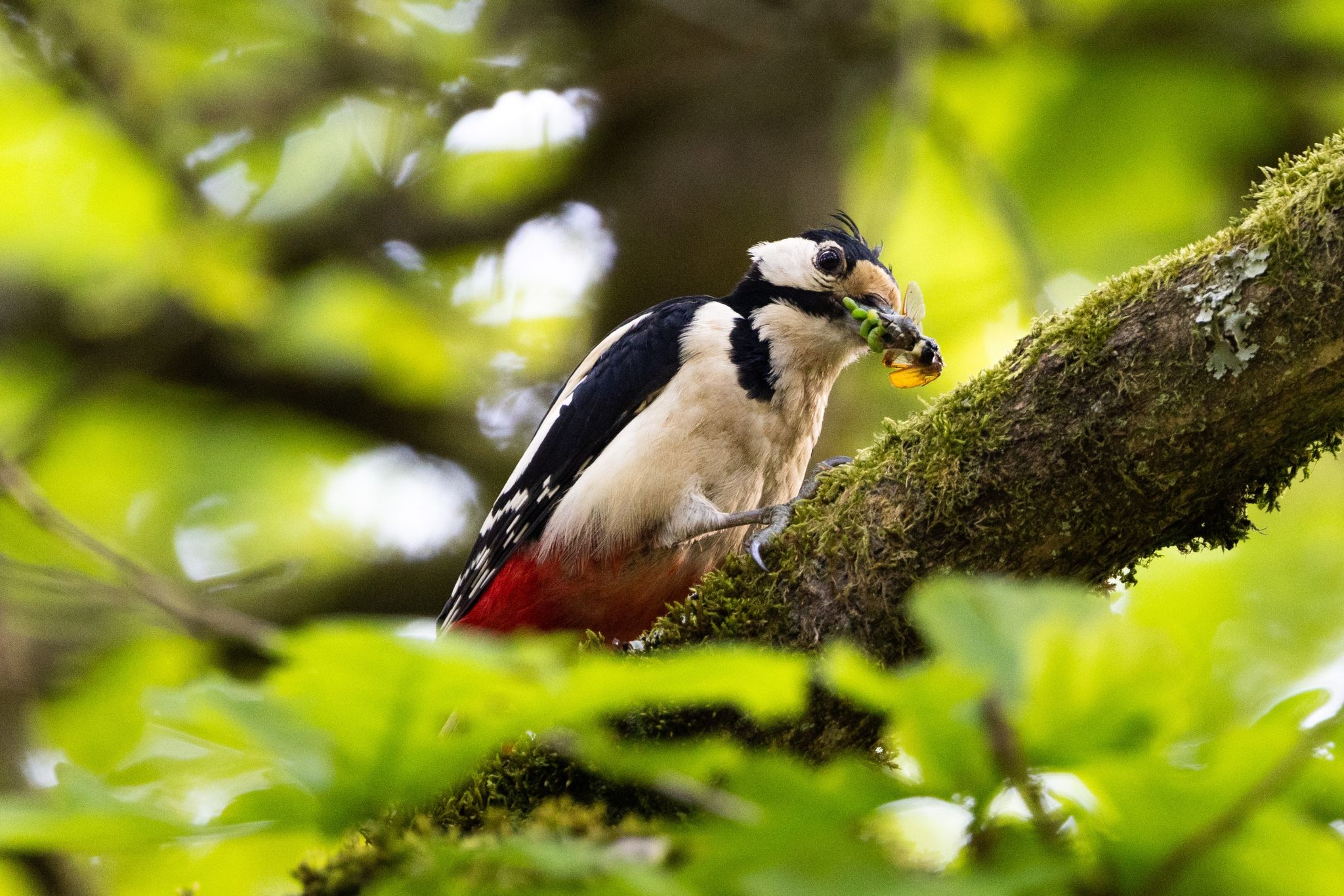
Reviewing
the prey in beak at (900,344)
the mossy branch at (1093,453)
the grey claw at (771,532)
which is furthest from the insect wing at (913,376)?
the mossy branch at (1093,453)

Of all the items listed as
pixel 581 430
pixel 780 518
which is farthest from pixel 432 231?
pixel 780 518

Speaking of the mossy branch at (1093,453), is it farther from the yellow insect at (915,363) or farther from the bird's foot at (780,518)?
the yellow insect at (915,363)

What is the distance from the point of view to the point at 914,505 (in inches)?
96.0

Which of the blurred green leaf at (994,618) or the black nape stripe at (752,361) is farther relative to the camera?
the black nape stripe at (752,361)

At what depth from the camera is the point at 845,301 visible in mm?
3758

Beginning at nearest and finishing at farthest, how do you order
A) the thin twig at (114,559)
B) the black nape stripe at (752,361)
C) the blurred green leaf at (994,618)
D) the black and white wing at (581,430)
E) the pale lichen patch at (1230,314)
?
the blurred green leaf at (994,618), the pale lichen patch at (1230,314), the thin twig at (114,559), the black nape stripe at (752,361), the black and white wing at (581,430)

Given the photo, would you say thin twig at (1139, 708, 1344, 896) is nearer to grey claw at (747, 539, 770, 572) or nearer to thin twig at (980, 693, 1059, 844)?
thin twig at (980, 693, 1059, 844)

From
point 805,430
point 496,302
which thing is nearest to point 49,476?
point 496,302

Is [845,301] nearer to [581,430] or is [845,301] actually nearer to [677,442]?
[677,442]

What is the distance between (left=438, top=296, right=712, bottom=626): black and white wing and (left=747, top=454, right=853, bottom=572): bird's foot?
556 millimetres

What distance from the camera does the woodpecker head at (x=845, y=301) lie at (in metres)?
3.64

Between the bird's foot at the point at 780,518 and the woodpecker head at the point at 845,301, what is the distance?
0.37m

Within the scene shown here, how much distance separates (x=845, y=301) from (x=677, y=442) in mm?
686

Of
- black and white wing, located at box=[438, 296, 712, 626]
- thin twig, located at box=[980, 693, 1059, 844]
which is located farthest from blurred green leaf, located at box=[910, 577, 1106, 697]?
black and white wing, located at box=[438, 296, 712, 626]
